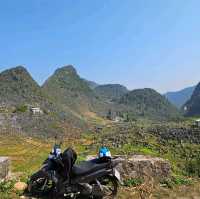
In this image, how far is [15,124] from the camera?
5844 centimetres

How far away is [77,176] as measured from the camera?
27.4 ft

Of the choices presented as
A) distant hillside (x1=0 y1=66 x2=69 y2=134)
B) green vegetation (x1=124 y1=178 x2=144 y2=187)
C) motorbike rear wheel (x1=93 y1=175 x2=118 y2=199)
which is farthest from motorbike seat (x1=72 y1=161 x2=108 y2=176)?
distant hillside (x1=0 y1=66 x2=69 y2=134)

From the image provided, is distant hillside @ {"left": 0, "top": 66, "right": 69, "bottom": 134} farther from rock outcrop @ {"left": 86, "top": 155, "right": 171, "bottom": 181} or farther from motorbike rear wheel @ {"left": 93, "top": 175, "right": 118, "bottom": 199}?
motorbike rear wheel @ {"left": 93, "top": 175, "right": 118, "bottom": 199}

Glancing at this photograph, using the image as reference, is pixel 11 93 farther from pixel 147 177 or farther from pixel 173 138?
pixel 147 177

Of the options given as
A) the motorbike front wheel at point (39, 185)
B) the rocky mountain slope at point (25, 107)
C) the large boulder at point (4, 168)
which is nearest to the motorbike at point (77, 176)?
the motorbike front wheel at point (39, 185)

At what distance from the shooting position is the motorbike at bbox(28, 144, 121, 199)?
8.32m

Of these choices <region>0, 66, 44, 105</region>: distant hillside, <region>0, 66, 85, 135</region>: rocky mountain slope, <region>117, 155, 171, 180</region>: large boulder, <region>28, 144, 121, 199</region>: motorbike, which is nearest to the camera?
<region>28, 144, 121, 199</region>: motorbike

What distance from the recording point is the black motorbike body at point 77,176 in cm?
832

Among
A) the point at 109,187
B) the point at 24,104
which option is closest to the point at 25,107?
the point at 24,104

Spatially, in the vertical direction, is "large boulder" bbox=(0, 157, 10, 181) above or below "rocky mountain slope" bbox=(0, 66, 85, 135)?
below

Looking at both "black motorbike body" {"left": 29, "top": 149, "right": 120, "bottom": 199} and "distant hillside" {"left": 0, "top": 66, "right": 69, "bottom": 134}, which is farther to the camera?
"distant hillside" {"left": 0, "top": 66, "right": 69, "bottom": 134}

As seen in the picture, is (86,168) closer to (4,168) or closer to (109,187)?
(109,187)

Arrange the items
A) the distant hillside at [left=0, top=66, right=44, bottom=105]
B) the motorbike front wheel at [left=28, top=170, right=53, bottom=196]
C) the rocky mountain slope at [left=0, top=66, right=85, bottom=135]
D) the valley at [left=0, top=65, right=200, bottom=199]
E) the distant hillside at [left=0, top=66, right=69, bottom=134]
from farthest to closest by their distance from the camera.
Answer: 1. the distant hillside at [left=0, top=66, right=44, bottom=105]
2. the distant hillside at [left=0, top=66, right=69, bottom=134]
3. the rocky mountain slope at [left=0, top=66, right=85, bottom=135]
4. the valley at [left=0, top=65, right=200, bottom=199]
5. the motorbike front wheel at [left=28, top=170, right=53, bottom=196]

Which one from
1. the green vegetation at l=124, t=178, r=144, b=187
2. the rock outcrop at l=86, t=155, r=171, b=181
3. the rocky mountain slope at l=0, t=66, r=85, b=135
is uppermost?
the rocky mountain slope at l=0, t=66, r=85, b=135
